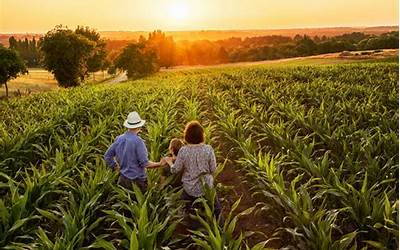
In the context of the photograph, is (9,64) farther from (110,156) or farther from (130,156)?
(130,156)

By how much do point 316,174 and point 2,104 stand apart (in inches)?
674

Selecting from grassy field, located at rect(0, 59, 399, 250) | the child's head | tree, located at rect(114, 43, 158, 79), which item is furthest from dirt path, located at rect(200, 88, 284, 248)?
tree, located at rect(114, 43, 158, 79)

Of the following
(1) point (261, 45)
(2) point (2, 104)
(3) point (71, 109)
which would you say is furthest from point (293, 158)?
(1) point (261, 45)

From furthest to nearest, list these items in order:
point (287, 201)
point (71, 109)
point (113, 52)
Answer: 1. point (113, 52)
2. point (71, 109)
3. point (287, 201)

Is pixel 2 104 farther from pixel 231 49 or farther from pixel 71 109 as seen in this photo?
pixel 231 49

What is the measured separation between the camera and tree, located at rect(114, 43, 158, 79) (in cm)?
6538

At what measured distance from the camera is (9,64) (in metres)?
38.3

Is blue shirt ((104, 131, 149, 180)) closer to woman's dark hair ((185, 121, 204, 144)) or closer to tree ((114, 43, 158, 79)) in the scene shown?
woman's dark hair ((185, 121, 204, 144))

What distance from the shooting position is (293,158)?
7375mm

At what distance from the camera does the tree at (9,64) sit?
38.3m

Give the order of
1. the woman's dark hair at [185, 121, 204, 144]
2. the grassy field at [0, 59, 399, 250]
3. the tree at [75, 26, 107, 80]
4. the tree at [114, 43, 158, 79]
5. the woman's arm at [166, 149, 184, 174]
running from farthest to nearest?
the tree at [114, 43, 158, 79], the tree at [75, 26, 107, 80], the woman's arm at [166, 149, 184, 174], the woman's dark hair at [185, 121, 204, 144], the grassy field at [0, 59, 399, 250]

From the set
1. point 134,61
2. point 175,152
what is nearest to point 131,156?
point 175,152

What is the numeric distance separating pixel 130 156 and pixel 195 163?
84 cm

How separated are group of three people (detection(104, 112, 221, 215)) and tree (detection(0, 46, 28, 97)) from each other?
3508 cm
